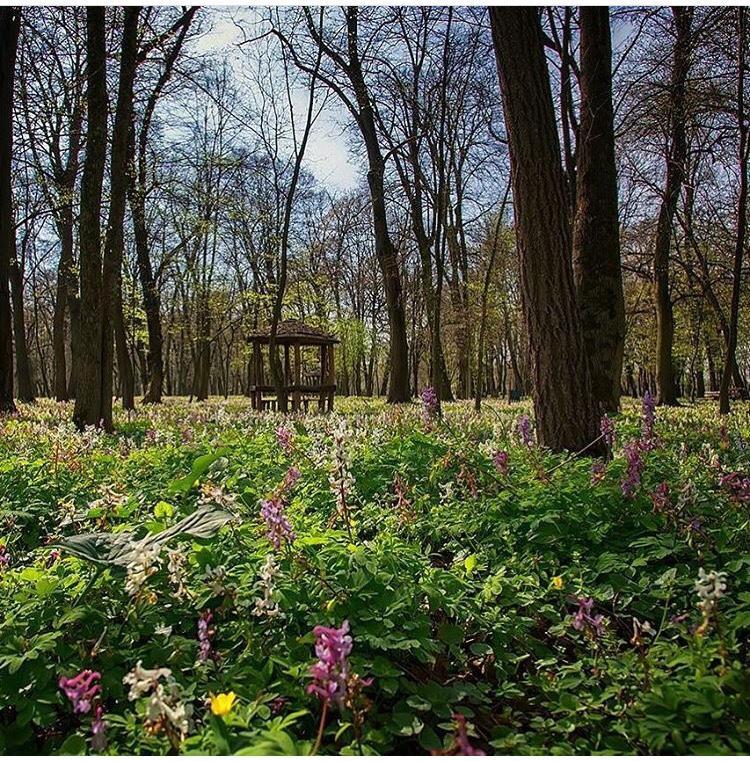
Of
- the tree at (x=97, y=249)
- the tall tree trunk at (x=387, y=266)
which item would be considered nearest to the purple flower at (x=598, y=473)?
the tree at (x=97, y=249)

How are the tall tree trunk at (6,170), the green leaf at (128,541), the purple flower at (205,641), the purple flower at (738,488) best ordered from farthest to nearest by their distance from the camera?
1. the tall tree trunk at (6,170)
2. the purple flower at (738,488)
3. the green leaf at (128,541)
4. the purple flower at (205,641)

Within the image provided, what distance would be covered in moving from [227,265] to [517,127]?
36.0 meters

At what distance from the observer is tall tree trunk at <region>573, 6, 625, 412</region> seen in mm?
7992

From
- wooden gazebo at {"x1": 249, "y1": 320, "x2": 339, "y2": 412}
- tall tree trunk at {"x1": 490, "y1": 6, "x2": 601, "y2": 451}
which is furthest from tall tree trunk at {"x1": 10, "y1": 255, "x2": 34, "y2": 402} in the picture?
tall tree trunk at {"x1": 490, "y1": 6, "x2": 601, "y2": 451}

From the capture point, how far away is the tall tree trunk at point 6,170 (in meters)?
12.3

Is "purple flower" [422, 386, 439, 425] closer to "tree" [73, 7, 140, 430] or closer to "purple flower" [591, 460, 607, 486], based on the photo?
"purple flower" [591, 460, 607, 486]

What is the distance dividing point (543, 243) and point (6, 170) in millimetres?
12524

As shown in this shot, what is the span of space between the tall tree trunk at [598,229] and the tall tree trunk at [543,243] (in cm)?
216

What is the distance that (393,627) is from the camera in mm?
2086

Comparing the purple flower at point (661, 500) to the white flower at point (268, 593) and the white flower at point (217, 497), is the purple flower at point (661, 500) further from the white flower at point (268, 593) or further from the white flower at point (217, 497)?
the white flower at point (217, 497)

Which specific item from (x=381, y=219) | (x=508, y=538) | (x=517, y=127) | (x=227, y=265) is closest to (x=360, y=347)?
(x=227, y=265)

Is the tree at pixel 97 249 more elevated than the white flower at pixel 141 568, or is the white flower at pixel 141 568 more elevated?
the tree at pixel 97 249

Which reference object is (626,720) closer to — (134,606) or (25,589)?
(134,606)

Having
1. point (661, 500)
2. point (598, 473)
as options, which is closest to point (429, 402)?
point (598, 473)
